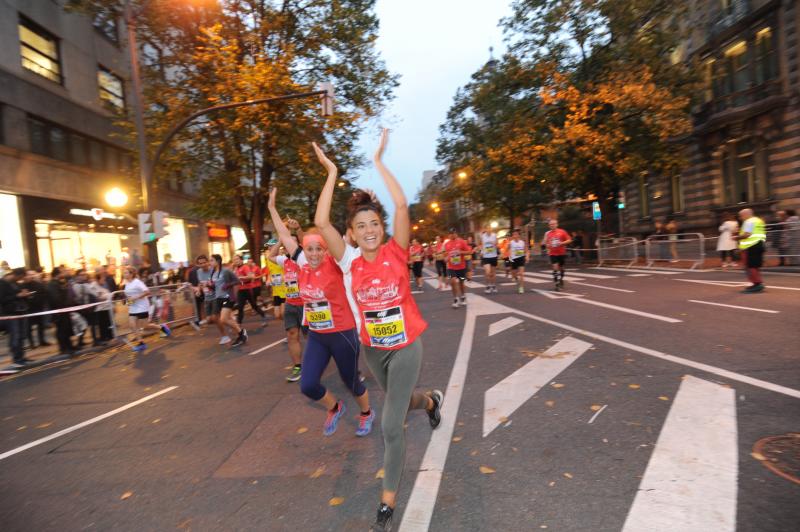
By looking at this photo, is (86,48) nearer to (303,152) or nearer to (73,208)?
(73,208)

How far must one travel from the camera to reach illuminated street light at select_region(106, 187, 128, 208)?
22.5m

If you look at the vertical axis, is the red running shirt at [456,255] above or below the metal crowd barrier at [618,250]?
above

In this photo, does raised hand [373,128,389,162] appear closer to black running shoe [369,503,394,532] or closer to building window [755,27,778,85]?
black running shoe [369,503,394,532]

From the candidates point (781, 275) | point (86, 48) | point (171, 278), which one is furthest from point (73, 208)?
point (781, 275)

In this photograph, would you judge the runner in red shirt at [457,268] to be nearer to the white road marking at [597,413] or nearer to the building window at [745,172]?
the white road marking at [597,413]

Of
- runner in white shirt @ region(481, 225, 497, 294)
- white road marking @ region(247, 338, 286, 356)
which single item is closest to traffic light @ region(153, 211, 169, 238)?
white road marking @ region(247, 338, 286, 356)

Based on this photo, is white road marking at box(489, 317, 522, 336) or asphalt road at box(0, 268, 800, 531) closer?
asphalt road at box(0, 268, 800, 531)

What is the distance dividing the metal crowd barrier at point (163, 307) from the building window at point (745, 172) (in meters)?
23.3

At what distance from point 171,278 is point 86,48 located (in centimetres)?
1097

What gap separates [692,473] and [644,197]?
31693 millimetres

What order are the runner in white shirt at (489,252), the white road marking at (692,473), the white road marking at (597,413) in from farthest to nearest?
1. the runner in white shirt at (489,252)
2. the white road marking at (597,413)
3. the white road marking at (692,473)

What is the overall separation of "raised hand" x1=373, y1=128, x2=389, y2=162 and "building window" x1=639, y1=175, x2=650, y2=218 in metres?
30.7

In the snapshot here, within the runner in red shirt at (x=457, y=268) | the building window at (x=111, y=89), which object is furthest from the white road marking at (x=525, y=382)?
the building window at (x=111, y=89)

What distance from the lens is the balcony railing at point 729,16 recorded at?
2097 cm
